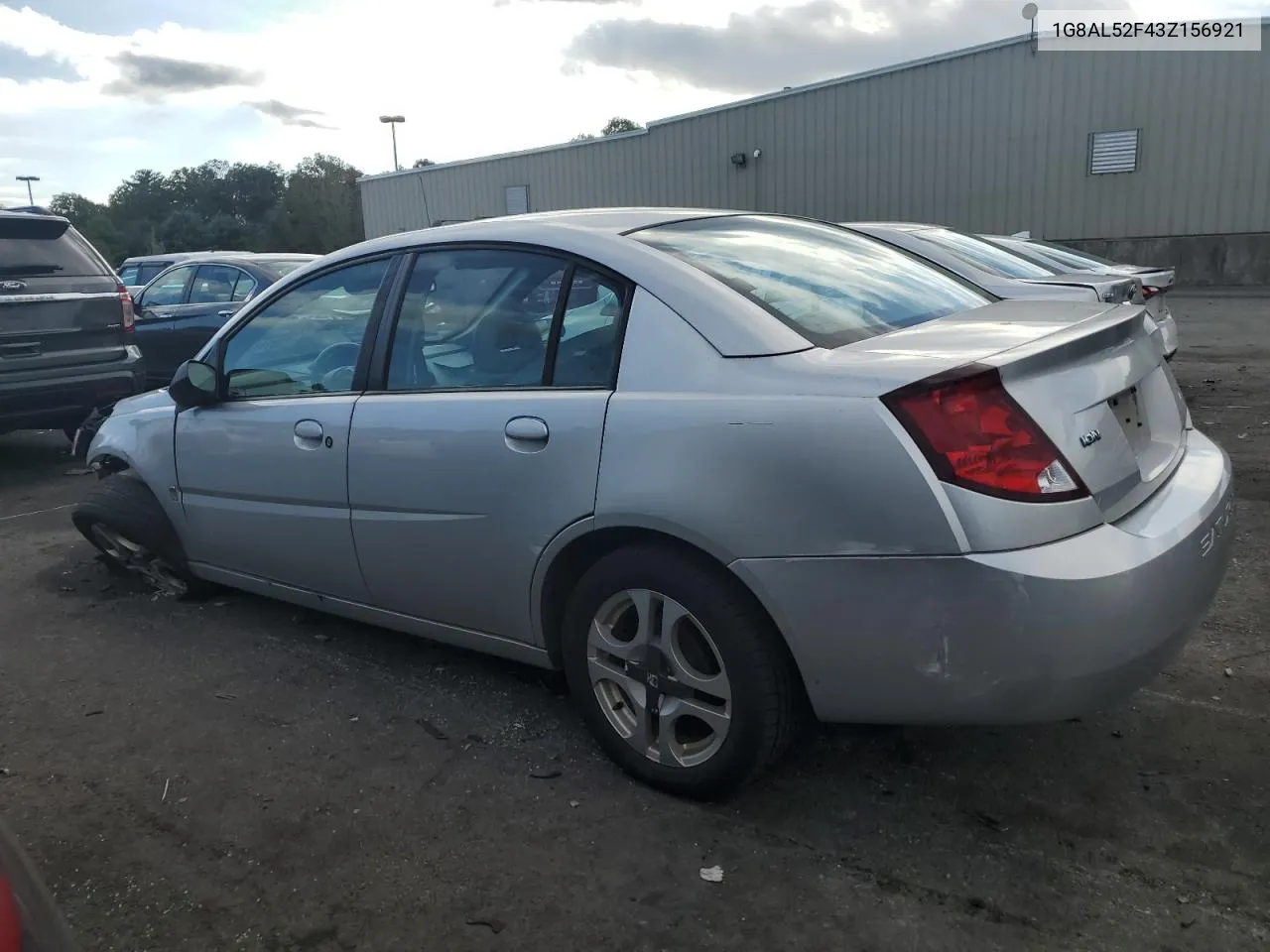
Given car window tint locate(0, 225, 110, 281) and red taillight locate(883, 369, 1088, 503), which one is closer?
red taillight locate(883, 369, 1088, 503)

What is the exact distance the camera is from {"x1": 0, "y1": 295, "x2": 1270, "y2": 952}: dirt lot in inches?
89.2

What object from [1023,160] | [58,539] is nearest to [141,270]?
[58,539]

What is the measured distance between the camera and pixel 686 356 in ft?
8.41

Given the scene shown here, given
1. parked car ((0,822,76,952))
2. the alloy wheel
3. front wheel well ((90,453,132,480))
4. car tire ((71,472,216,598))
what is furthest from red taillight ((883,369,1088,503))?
front wheel well ((90,453,132,480))

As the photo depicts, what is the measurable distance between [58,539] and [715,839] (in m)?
4.69

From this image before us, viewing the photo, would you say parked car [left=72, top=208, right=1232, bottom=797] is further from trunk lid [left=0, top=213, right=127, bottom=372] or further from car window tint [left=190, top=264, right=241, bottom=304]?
car window tint [left=190, top=264, right=241, bottom=304]

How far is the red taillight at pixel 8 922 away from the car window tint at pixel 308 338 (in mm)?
2357

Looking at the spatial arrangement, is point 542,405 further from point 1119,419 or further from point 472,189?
point 472,189

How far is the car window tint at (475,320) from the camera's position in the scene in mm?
2977

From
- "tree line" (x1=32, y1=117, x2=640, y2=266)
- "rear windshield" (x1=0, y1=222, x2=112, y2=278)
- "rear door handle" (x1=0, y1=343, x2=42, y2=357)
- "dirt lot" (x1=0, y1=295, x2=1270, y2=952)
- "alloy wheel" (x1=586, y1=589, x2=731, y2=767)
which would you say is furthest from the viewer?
"tree line" (x1=32, y1=117, x2=640, y2=266)

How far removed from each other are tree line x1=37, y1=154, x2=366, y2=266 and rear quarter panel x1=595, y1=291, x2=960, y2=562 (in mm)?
63945

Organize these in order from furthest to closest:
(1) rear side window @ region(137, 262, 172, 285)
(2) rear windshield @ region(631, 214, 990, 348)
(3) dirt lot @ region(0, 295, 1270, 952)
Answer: (1) rear side window @ region(137, 262, 172, 285), (2) rear windshield @ region(631, 214, 990, 348), (3) dirt lot @ region(0, 295, 1270, 952)

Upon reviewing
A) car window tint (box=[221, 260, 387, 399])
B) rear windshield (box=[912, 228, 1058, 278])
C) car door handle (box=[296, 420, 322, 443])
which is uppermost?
rear windshield (box=[912, 228, 1058, 278])

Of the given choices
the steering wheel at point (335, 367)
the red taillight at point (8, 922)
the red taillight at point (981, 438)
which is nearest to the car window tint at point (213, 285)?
the steering wheel at point (335, 367)
